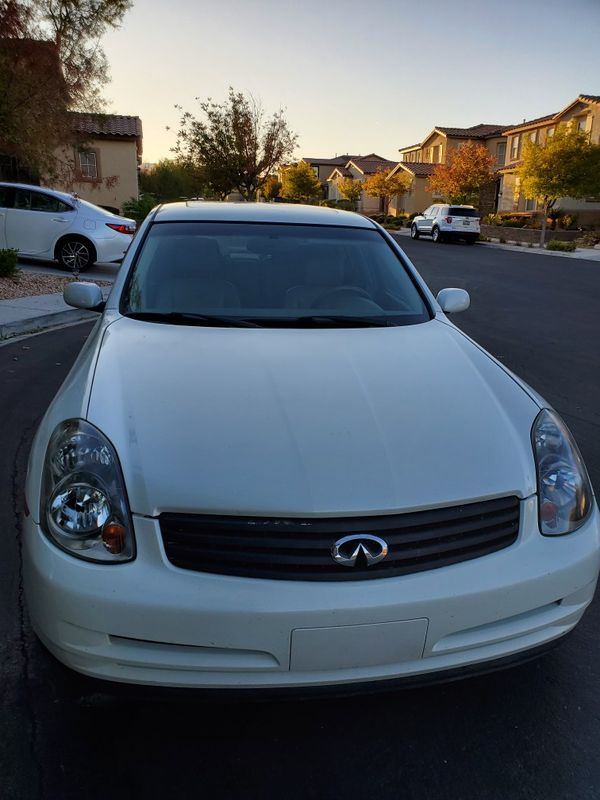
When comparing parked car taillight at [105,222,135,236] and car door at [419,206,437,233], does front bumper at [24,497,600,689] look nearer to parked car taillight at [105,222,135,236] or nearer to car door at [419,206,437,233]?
parked car taillight at [105,222,135,236]

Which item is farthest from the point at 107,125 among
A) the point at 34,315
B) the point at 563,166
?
the point at 34,315

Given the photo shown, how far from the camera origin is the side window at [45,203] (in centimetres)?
1168

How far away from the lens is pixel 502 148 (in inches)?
2002

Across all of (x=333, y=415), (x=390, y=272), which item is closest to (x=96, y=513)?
(x=333, y=415)

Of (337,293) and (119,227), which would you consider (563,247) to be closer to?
(119,227)

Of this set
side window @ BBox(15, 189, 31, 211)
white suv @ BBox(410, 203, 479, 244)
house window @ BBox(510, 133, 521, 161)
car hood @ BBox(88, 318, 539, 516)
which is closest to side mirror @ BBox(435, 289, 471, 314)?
car hood @ BBox(88, 318, 539, 516)

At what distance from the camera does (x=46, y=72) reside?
15.2 meters

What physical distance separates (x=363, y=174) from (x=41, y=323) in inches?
2596

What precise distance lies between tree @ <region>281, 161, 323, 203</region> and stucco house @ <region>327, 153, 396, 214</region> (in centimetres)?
635

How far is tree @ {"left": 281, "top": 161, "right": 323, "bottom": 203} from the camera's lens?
5762cm

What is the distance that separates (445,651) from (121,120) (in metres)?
32.1

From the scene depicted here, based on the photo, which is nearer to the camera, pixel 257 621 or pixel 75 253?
pixel 257 621

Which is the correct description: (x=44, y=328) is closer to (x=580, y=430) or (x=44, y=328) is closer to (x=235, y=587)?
(x=580, y=430)

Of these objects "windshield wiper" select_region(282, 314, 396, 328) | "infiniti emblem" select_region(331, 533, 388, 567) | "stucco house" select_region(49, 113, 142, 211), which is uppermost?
"stucco house" select_region(49, 113, 142, 211)
